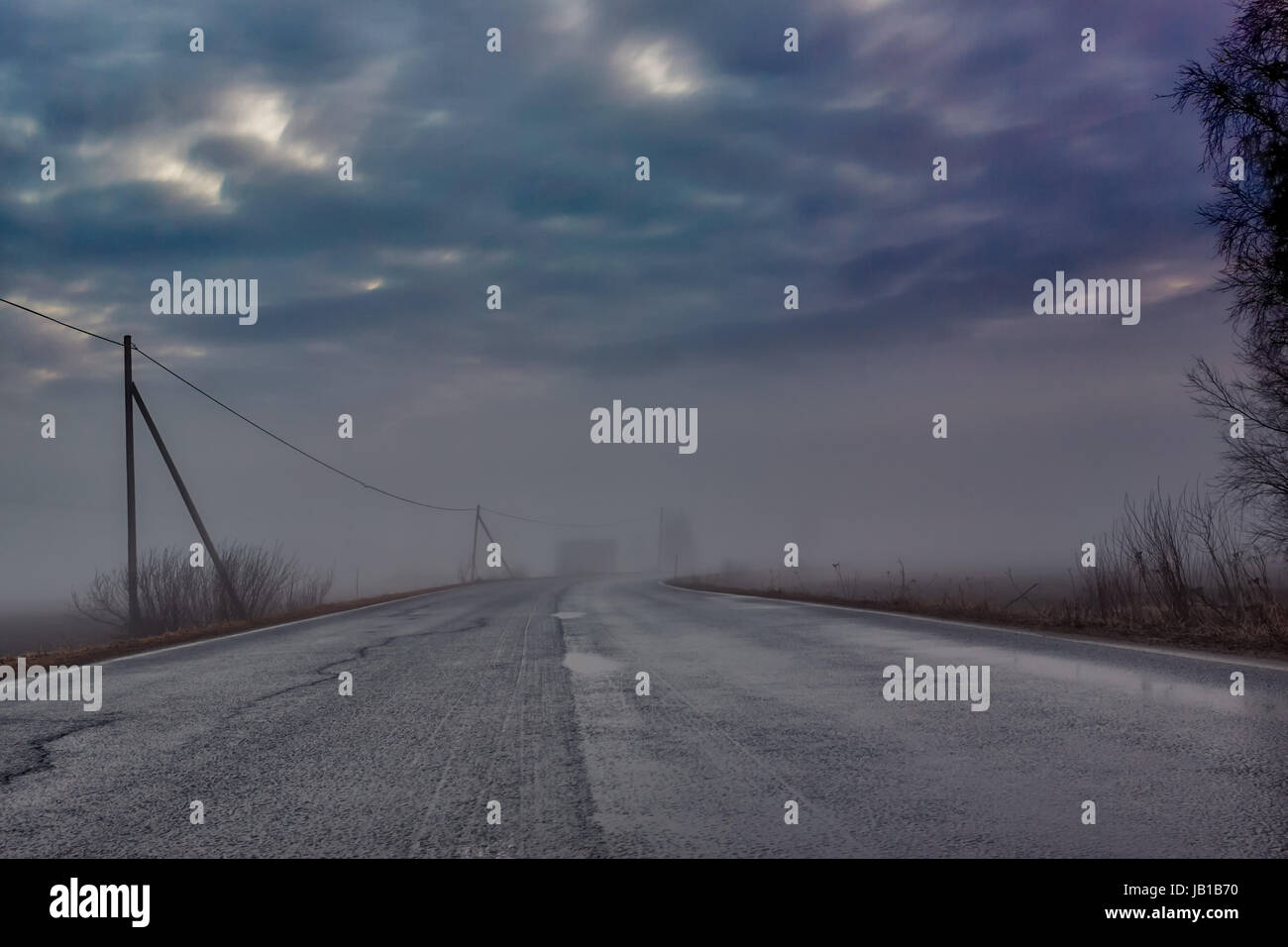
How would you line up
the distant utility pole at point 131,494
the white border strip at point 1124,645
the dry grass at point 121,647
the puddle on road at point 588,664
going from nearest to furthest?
1. the white border strip at point 1124,645
2. the puddle on road at point 588,664
3. the dry grass at point 121,647
4. the distant utility pole at point 131,494

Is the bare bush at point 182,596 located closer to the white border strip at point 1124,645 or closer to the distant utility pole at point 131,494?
the distant utility pole at point 131,494

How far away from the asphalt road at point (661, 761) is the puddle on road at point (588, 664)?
0.13m

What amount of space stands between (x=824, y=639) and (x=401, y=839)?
9.62 meters

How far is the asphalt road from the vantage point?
161 inches

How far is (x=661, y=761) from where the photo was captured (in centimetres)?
568

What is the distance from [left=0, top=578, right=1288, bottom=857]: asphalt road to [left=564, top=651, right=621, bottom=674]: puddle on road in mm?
127

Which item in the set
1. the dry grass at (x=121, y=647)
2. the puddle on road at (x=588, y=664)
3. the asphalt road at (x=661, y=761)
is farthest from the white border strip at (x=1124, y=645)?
the dry grass at (x=121, y=647)

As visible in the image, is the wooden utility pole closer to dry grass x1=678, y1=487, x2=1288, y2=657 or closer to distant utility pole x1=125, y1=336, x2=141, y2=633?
distant utility pole x1=125, y1=336, x2=141, y2=633

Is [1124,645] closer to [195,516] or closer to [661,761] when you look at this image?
[661,761]

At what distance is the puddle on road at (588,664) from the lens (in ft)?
33.5

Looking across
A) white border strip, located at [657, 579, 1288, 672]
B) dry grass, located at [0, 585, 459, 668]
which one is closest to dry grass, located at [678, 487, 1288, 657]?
white border strip, located at [657, 579, 1288, 672]
